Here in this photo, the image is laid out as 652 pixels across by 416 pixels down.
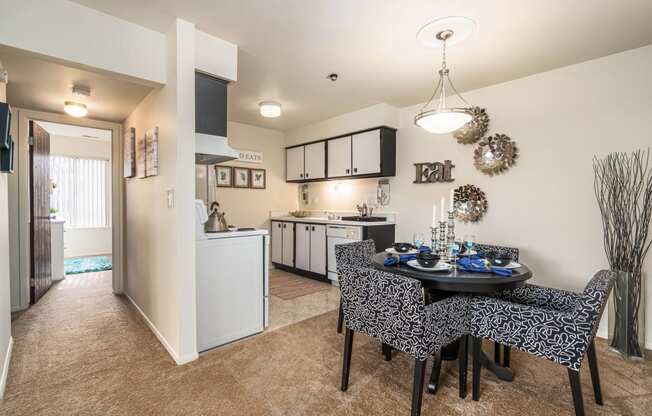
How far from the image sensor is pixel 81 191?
6336 mm

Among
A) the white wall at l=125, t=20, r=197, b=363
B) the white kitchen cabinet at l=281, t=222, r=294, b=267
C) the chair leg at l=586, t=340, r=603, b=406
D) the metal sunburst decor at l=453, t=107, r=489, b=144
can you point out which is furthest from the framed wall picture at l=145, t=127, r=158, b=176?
the chair leg at l=586, t=340, r=603, b=406

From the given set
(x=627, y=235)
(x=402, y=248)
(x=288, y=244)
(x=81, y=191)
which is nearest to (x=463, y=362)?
(x=402, y=248)

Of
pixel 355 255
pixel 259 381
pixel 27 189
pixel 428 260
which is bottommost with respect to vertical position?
pixel 259 381

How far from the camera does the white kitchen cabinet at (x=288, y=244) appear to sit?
494cm

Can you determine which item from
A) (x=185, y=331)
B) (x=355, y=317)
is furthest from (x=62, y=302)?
(x=355, y=317)

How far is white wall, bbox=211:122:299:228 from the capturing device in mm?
4930

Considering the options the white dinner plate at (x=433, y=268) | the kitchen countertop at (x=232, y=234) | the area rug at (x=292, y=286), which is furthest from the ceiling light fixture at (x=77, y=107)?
the white dinner plate at (x=433, y=268)

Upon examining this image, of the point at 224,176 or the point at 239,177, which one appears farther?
the point at 239,177

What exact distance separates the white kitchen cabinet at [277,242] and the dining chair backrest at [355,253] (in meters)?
2.46

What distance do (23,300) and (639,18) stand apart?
240 inches

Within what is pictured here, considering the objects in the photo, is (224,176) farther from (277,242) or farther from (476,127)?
(476,127)

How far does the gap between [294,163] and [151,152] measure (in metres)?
2.94

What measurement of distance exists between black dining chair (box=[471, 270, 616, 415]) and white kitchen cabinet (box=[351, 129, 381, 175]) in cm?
254

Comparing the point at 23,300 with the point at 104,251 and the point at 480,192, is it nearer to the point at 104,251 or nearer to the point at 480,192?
the point at 104,251
